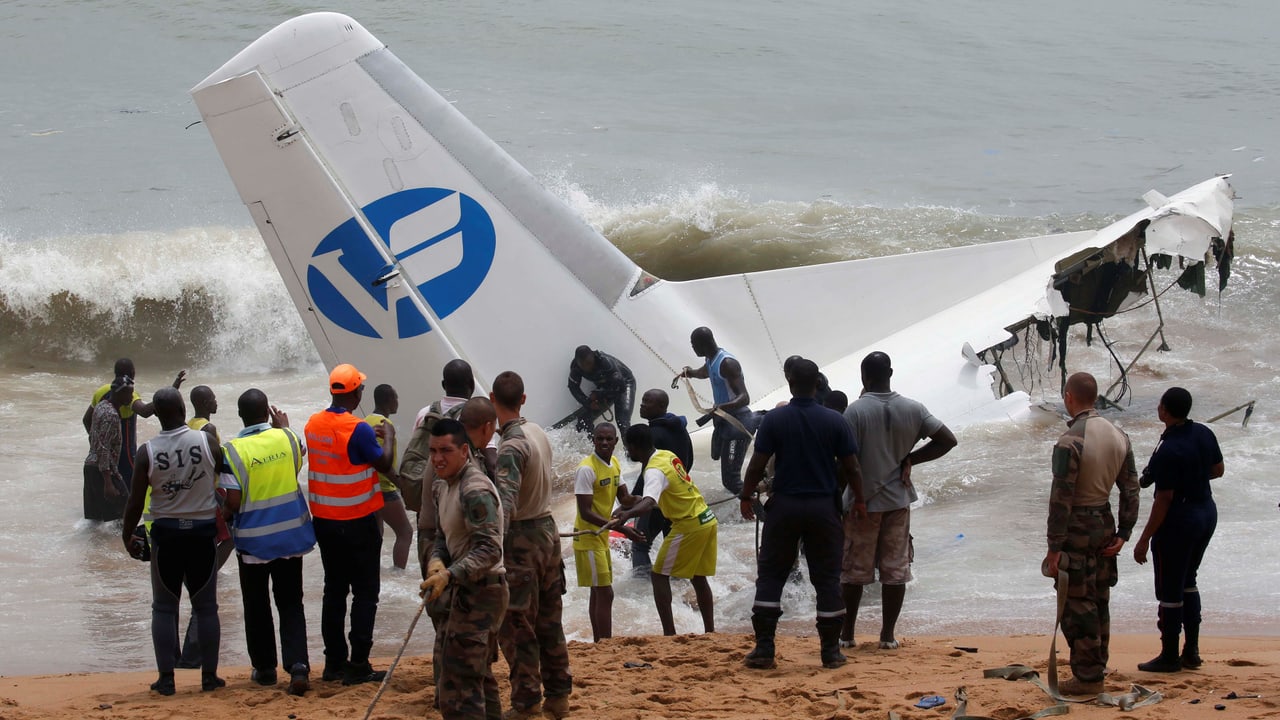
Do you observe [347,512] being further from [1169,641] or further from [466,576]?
[1169,641]

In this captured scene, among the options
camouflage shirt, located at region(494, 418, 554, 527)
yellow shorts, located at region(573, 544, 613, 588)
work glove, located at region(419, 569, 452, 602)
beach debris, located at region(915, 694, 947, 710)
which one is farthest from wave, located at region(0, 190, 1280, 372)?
beach debris, located at region(915, 694, 947, 710)

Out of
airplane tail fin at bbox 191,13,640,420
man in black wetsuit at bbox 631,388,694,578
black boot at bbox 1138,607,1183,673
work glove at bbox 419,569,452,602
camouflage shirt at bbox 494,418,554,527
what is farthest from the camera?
airplane tail fin at bbox 191,13,640,420

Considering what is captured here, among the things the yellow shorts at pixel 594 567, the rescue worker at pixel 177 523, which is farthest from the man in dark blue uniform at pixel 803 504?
the rescue worker at pixel 177 523

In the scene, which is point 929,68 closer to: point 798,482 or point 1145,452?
point 1145,452

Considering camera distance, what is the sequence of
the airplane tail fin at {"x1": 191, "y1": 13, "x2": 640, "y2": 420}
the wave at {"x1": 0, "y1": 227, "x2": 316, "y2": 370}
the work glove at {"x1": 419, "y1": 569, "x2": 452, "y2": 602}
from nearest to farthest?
the work glove at {"x1": 419, "y1": 569, "x2": 452, "y2": 602} → the airplane tail fin at {"x1": 191, "y1": 13, "x2": 640, "y2": 420} → the wave at {"x1": 0, "y1": 227, "x2": 316, "y2": 370}

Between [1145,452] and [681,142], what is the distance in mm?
21881

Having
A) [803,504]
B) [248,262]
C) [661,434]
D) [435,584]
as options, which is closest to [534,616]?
[435,584]

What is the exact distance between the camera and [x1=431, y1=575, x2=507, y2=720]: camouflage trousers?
4578 millimetres

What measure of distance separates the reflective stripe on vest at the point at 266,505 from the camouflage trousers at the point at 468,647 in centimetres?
140

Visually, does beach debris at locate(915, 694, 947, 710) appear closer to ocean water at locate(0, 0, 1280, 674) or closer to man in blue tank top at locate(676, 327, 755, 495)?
ocean water at locate(0, 0, 1280, 674)

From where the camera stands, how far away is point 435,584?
436 centimetres

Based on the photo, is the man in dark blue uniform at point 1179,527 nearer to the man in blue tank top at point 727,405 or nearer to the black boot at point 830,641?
the black boot at point 830,641

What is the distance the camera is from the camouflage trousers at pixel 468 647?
4578mm

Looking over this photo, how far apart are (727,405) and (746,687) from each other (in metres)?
3.16
